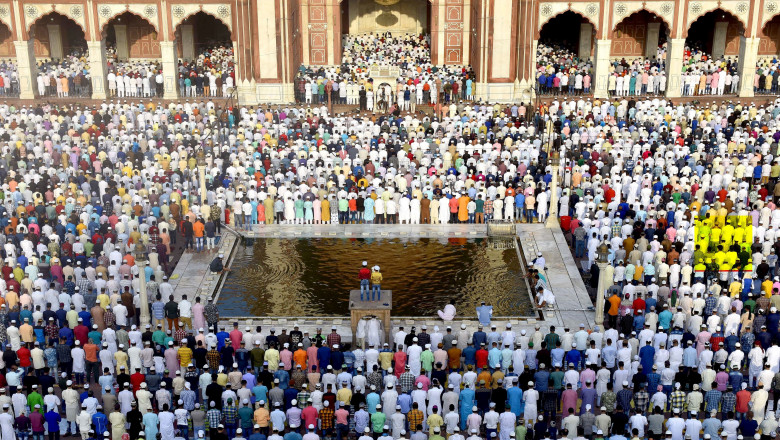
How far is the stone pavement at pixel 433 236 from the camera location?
21859mm

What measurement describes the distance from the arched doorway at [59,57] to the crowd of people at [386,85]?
8.33 meters

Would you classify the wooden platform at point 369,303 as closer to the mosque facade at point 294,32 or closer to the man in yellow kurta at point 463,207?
the man in yellow kurta at point 463,207

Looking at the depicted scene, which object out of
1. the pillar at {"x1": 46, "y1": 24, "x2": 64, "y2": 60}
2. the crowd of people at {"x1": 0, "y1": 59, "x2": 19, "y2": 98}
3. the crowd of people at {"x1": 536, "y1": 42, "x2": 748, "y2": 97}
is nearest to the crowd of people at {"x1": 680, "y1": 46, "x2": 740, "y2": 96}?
the crowd of people at {"x1": 536, "y1": 42, "x2": 748, "y2": 97}

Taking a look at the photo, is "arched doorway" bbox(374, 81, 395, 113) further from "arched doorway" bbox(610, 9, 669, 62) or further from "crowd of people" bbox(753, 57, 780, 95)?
"crowd of people" bbox(753, 57, 780, 95)

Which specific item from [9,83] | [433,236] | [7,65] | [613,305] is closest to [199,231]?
[433,236]

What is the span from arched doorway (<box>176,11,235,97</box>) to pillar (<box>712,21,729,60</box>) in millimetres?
19985

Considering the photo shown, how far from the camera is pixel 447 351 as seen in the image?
1934cm

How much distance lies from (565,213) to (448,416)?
11.5 m

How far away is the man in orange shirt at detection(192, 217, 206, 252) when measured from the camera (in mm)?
25163

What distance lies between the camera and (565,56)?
43688mm

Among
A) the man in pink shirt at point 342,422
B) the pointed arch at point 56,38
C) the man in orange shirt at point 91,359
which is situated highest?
the pointed arch at point 56,38

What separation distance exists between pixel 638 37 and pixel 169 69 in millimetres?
19535

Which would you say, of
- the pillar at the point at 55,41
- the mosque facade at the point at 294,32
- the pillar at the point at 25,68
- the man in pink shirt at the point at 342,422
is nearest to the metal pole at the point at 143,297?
the man in pink shirt at the point at 342,422

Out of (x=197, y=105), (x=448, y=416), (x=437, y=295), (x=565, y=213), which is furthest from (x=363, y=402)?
(x=197, y=105)
